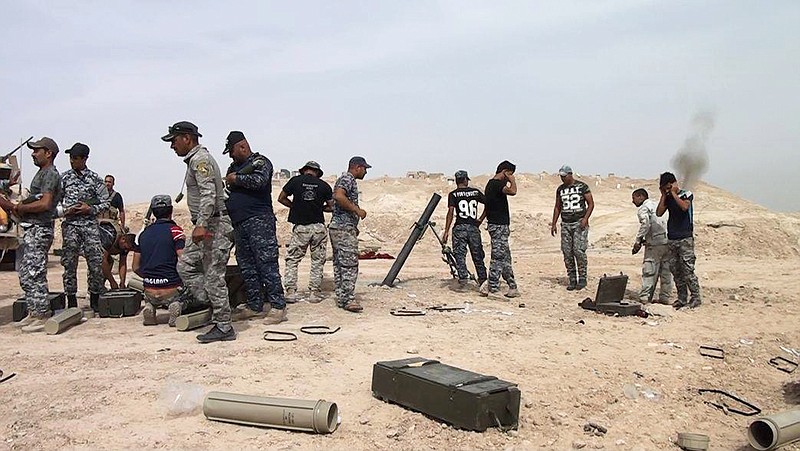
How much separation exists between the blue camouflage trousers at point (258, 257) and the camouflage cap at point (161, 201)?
0.97 m

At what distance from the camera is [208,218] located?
6.18 meters

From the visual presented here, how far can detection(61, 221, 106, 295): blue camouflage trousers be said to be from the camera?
7.35m

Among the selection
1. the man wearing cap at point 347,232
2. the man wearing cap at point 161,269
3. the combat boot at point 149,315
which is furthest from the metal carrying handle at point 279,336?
the man wearing cap at point 347,232

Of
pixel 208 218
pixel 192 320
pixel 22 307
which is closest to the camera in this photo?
pixel 208 218

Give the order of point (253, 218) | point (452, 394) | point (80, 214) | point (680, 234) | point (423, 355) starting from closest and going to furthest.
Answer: point (452, 394) → point (423, 355) → point (253, 218) → point (80, 214) → point (680, 234)

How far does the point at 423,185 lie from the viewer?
3416cm

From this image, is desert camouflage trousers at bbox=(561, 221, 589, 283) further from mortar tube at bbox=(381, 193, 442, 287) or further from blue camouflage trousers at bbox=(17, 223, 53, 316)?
blue camouflage trousers at bbox=(17, 223, 53, 316)

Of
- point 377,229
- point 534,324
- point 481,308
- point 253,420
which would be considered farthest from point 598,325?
point 377,229

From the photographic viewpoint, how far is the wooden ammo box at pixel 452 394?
13.1 feet

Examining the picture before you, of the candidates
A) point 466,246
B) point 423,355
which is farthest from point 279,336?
point 466,246

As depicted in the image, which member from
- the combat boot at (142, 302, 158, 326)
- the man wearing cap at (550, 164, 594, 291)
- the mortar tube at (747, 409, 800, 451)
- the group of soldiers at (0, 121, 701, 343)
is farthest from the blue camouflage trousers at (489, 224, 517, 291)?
the mortar tube at (747, 409, 800, 451)

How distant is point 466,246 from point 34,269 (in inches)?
232

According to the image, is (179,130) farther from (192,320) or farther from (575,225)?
(575,225)

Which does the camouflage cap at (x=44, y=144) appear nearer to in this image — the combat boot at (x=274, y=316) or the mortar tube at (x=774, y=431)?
the combat boot at (x=274, y=316)
